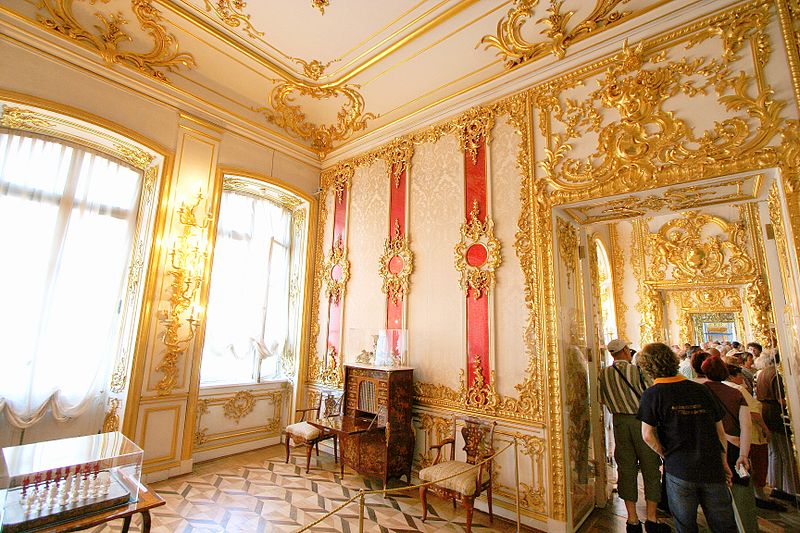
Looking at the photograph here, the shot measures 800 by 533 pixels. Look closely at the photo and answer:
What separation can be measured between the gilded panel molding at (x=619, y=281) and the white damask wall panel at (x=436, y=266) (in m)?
6.02

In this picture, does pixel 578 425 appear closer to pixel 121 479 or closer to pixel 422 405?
pixel 422 405

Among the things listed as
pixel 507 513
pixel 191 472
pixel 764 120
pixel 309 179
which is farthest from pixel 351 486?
pixel 764 120

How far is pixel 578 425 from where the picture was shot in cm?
370

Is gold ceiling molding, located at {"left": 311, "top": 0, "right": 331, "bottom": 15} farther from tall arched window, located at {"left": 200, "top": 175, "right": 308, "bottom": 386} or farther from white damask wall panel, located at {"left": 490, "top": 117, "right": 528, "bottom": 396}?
tall arched window, located at {"left": 200, "top": 175, "right": 308, "bottom": 386}

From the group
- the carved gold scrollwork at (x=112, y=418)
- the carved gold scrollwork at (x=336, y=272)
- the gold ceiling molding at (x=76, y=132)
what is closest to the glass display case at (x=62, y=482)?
the carved gold scrollwork at (x=112, y=418)

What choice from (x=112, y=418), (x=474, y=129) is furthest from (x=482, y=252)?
(x=112, y=418)

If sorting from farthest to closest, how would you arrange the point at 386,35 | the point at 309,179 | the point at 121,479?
1. the point at 309,179
2. the point at 386,35
3. the point at 121,479

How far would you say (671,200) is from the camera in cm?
356

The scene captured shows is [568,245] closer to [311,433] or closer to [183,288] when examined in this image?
[311,433]

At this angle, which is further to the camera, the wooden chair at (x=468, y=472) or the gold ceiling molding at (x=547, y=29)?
the gold ceiling molding at (x=547, y=29)

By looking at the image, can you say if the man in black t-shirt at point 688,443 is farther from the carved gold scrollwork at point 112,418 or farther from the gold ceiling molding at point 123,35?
the gold ceiling molding at point 123,35

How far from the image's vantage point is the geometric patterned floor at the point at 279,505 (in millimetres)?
3285

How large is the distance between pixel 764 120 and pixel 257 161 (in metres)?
5.65

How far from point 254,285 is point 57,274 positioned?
2.34 m
